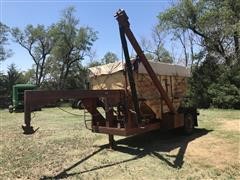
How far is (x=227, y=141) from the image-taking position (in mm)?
10750

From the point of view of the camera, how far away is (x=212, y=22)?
95.5 ft

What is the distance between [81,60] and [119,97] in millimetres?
41775

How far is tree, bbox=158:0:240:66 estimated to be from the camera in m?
27.8

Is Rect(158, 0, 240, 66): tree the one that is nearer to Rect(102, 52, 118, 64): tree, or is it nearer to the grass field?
the grass field

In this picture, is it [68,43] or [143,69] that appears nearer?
[143,69]

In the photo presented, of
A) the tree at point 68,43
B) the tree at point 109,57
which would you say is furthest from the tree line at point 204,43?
the tree at point 109,57

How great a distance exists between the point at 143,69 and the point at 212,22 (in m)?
20.6

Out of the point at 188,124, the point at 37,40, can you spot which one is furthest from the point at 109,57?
the point at 188,124

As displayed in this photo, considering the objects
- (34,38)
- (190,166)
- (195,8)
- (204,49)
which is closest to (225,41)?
(204,49)

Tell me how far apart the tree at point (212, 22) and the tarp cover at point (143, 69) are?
14.5 m

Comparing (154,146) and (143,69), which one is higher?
(143,69)

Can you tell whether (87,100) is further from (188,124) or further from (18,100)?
(18,100)

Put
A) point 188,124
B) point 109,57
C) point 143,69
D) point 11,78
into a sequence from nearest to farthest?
point 143,69
point 188,124
point 11,78
point 109,57

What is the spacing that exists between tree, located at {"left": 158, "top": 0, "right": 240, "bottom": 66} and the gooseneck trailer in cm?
1623
